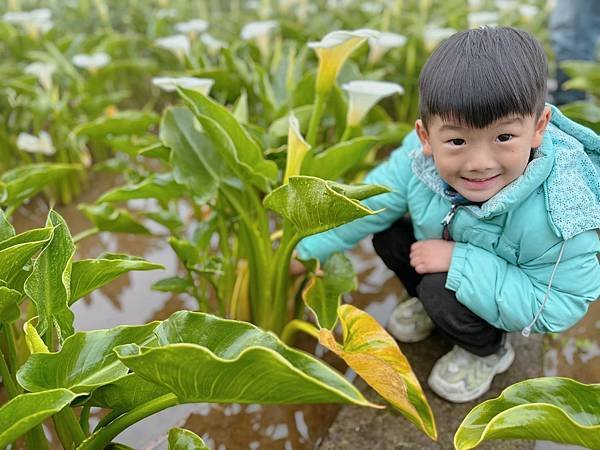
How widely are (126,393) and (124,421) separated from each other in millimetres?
53

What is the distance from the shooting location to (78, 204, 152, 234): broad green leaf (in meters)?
1.46

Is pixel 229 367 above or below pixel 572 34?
above

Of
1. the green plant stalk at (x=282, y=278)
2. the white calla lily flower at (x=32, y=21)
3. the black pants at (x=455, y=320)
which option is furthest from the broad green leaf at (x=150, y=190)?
the white calla lily flower at (x=32, y=21)

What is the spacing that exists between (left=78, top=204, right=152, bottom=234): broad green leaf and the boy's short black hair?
2.60 ft

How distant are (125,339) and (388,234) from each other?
69 centimetres

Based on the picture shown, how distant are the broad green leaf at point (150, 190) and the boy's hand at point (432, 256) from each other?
0.55 meters

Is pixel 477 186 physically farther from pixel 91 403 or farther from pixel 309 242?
pixel 91 403

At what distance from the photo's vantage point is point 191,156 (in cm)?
149

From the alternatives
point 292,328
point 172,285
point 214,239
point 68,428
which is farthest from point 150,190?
point 214,239

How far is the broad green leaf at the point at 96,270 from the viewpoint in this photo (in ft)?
3.54

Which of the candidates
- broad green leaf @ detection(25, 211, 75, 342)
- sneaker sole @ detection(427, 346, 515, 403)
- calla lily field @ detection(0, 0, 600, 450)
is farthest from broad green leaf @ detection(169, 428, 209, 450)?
sneaker sole @ detection(427, 346, 515, 403)

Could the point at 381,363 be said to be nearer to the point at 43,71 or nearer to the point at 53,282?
the point at 53,282

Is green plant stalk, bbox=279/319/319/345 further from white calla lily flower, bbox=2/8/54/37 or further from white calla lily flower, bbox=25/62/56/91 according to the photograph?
white calla lily flower, bbox=2/8/54/37

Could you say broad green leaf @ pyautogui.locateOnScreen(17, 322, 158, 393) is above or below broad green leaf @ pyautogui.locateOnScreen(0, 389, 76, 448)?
below
